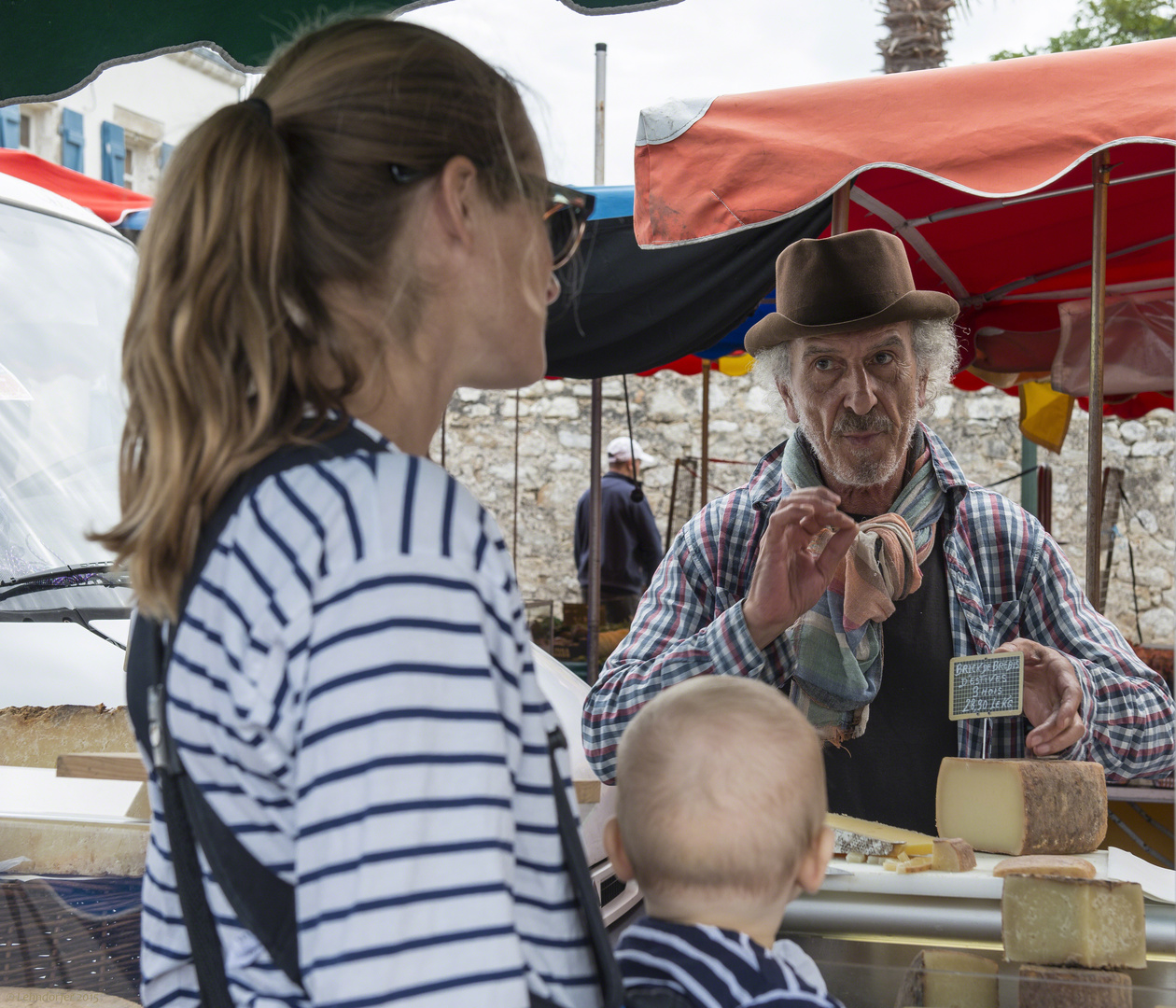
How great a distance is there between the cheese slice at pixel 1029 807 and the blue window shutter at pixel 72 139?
13.0 m

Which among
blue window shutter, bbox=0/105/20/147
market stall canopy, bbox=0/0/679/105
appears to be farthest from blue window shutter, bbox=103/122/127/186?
market stall canopy, bbox=0/0/679/105

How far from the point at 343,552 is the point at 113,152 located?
13.9 meters

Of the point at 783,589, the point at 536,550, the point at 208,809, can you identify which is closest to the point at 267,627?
the point at 208,809

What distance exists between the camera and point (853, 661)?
200cm

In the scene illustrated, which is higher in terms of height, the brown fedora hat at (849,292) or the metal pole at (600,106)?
the metal pole at (600,106)

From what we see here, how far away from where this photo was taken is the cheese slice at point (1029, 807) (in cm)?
163

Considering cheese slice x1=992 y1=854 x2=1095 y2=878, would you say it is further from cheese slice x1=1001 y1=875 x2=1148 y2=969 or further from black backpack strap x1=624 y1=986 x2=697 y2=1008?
black backpack strap x1=624 y1=986 x2=697 y2=1008

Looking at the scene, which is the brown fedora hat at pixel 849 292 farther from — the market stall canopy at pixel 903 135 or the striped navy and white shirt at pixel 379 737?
the striped navy and white shirt at pixel 379 737

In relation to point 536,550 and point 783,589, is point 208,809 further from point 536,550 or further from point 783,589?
point 536,550

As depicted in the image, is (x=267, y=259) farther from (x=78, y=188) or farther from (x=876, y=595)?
(x=78, y=188)

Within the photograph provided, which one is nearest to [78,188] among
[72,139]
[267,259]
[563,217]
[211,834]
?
[563,217]

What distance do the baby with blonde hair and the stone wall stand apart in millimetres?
8055

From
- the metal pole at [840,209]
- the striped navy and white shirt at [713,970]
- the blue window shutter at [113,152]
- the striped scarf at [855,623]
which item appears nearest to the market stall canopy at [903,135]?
the metal pole at [840,209]

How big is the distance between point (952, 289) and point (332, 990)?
4953mm
